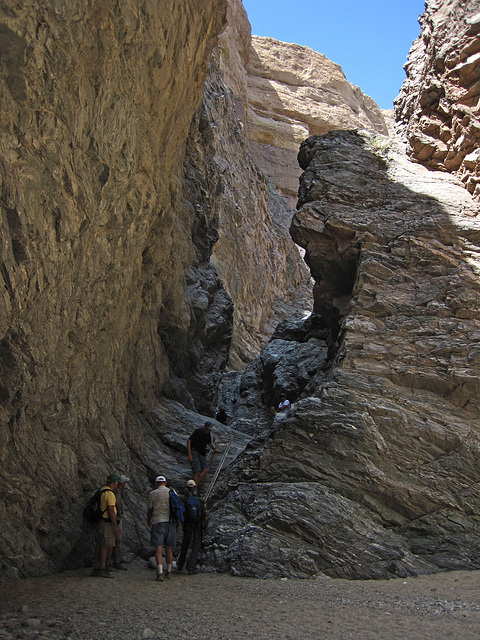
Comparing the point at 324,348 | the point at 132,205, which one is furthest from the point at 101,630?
the point at 324,348

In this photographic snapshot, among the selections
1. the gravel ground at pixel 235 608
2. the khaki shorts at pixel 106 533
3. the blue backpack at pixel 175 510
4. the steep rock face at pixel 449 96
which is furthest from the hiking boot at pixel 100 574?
the steep rock face at pixel 449 96

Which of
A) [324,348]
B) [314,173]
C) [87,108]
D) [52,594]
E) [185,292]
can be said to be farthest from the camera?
[324,348]

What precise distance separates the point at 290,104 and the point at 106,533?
59188 millimetres

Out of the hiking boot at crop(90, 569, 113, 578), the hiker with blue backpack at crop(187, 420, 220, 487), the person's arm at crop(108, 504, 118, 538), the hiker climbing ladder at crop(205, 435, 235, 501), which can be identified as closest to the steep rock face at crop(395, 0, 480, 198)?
the hiker climbing ladder at crop(205, 435, 235, 501)

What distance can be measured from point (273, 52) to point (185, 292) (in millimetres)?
55519

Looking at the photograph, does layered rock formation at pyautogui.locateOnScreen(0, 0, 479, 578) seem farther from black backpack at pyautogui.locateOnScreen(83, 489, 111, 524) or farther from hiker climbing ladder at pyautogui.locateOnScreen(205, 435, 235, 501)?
black backpack at pyautogui.locateOnScreen(83, 489, 111, 524)

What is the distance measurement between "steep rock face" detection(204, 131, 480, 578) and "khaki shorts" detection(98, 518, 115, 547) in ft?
6.70

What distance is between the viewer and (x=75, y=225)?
9.23 meters

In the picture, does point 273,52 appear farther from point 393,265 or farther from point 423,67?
point 393,265

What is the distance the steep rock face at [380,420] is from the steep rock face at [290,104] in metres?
40.7

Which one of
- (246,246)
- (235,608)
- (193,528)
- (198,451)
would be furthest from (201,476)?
(246,246)

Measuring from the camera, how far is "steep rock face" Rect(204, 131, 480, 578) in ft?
33.3

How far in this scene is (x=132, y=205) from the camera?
1193 centimetres

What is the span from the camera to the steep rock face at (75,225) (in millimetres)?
7504
